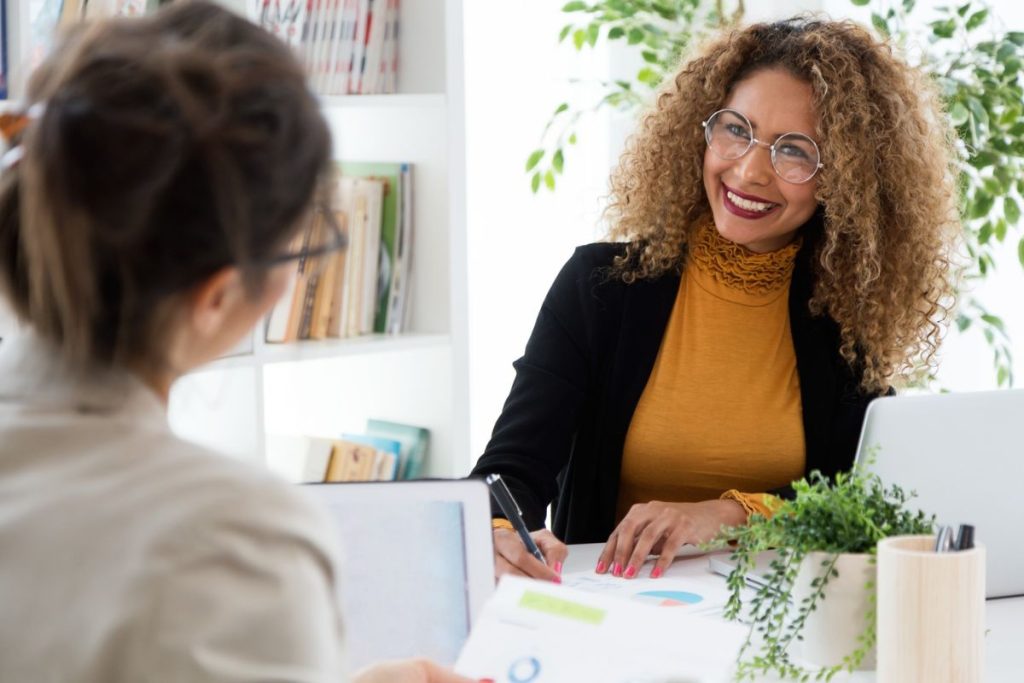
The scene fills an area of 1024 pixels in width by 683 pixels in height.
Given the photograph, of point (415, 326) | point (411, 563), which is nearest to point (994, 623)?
point (411, 563)

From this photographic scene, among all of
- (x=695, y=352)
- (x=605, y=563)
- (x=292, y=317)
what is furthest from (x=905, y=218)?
(x=292, y=317)

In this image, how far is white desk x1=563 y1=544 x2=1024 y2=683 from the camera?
1270 millimetres

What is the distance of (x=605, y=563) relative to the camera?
5.18ft

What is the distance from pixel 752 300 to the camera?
6.73 ft

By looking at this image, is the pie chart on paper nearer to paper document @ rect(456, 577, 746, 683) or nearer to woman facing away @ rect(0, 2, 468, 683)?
paper document @ rect(456, 577, 746, 683)

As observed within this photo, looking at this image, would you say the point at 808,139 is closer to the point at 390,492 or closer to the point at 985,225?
the point at 985,225

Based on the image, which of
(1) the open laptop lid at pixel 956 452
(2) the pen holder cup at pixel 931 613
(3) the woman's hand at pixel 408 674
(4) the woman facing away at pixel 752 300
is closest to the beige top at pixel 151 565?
(3) the woman's hand at pixel 408 674

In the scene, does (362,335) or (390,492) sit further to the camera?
(362,335)

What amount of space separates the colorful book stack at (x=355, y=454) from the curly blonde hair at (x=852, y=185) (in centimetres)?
56

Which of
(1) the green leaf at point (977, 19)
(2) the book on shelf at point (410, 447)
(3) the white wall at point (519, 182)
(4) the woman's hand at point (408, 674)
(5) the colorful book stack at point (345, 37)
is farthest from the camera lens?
(3) the white wall at point (519, 182)

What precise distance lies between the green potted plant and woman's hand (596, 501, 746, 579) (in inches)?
11.0

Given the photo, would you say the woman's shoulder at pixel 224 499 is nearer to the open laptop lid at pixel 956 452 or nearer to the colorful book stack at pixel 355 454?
the open laptop lid at pixel 956 452

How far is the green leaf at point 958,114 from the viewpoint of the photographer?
8.29 ft

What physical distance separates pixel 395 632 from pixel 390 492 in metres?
0.14
